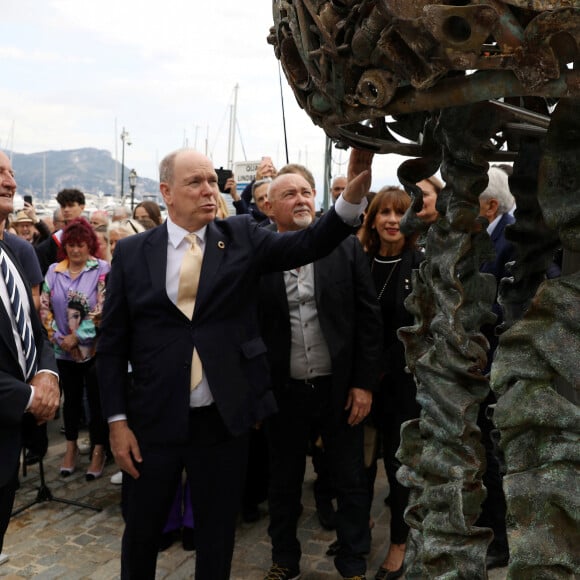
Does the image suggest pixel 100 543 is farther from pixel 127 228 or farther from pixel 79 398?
pixel 127 228

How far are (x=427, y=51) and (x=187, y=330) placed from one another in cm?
208

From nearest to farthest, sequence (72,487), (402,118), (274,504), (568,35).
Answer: (568,35) → (402,118) → (274,504) → (72,487)

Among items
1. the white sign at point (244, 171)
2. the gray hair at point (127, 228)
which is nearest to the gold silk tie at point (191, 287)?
the gray hair at point (127, 228)

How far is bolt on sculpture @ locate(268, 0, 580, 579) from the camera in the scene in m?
0.98

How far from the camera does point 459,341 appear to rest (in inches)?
48.1

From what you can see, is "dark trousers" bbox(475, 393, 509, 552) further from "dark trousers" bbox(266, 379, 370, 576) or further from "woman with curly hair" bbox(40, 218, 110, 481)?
"woman with curly hair" bbox(40, 218, 110, 481)

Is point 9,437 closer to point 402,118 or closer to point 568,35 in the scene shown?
point 402,118

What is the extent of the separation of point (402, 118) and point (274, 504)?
275 cm

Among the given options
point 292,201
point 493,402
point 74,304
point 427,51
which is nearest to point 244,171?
point 74,304

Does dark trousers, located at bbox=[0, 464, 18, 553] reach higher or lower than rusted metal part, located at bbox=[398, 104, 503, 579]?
lower

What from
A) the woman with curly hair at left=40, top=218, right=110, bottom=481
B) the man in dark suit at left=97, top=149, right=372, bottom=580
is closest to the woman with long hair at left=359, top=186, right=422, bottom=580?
the man in dark suit at left=97, top=149, right=372, bottom=580

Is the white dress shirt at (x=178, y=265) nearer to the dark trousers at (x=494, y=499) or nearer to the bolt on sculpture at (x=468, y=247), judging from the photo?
the dark trousers at (x=494, y=499)

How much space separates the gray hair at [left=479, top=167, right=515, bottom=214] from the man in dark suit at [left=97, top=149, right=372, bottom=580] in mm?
1249

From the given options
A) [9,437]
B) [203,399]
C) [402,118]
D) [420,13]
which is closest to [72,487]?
[9,437]
